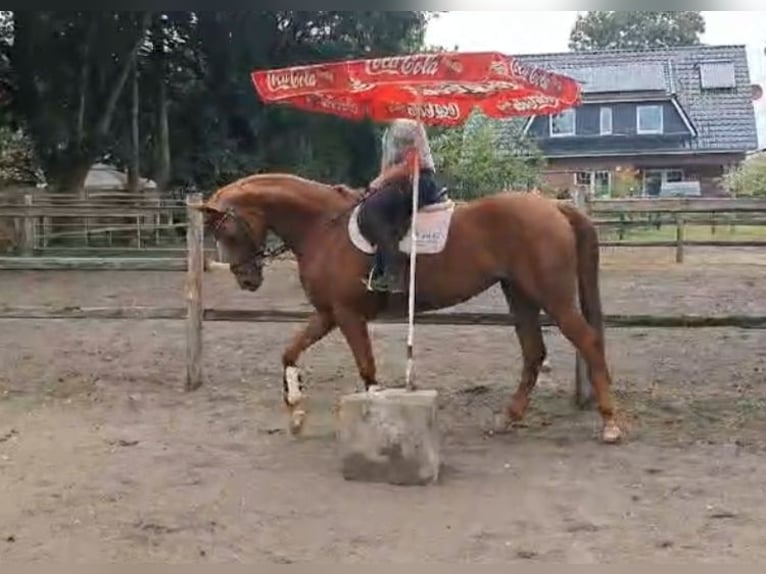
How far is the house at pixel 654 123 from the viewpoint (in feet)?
136

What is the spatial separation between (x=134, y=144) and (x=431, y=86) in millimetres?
18751

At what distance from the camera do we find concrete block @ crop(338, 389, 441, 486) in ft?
15.8

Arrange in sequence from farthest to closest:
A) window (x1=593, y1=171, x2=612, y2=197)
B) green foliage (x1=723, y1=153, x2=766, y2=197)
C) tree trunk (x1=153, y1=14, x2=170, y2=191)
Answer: window (x1=593, y1=171, x2=612, y2=197) < green foliage (x1=723, y1=153, x2=766, y2=197) < tree trunk (x1=153, y1=14, x2=170, y2=191)

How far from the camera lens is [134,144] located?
2295 centimetres

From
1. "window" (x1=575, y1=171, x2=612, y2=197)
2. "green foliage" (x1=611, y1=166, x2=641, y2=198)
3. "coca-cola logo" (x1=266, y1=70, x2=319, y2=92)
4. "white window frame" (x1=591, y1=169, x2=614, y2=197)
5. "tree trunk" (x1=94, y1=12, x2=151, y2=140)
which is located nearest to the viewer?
"coca-cola logo" (x1=266, y1=70, x2=319, y2=92)

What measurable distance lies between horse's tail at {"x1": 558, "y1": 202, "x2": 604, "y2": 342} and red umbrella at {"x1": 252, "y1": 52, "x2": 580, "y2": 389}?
607 mm

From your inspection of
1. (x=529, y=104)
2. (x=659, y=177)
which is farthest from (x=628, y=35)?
(x=529, y=104)

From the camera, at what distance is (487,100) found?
5488 mm

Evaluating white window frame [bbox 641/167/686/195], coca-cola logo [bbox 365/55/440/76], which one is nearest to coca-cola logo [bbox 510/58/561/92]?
coca-cola logo [bbox 365/55/440/76]

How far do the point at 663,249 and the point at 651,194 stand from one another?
847 inches

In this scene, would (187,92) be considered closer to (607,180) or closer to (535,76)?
(535,76)

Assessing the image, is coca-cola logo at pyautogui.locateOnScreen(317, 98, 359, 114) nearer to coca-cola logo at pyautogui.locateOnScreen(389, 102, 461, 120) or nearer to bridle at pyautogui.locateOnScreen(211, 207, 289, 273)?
coca-cola logo at pyautogui.locateOnScreen(389, 102, 461, 120)

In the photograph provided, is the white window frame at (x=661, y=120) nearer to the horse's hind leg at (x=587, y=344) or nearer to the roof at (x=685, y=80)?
the roof at (x=685, y=80)

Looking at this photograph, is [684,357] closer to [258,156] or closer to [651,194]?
[258,156]
